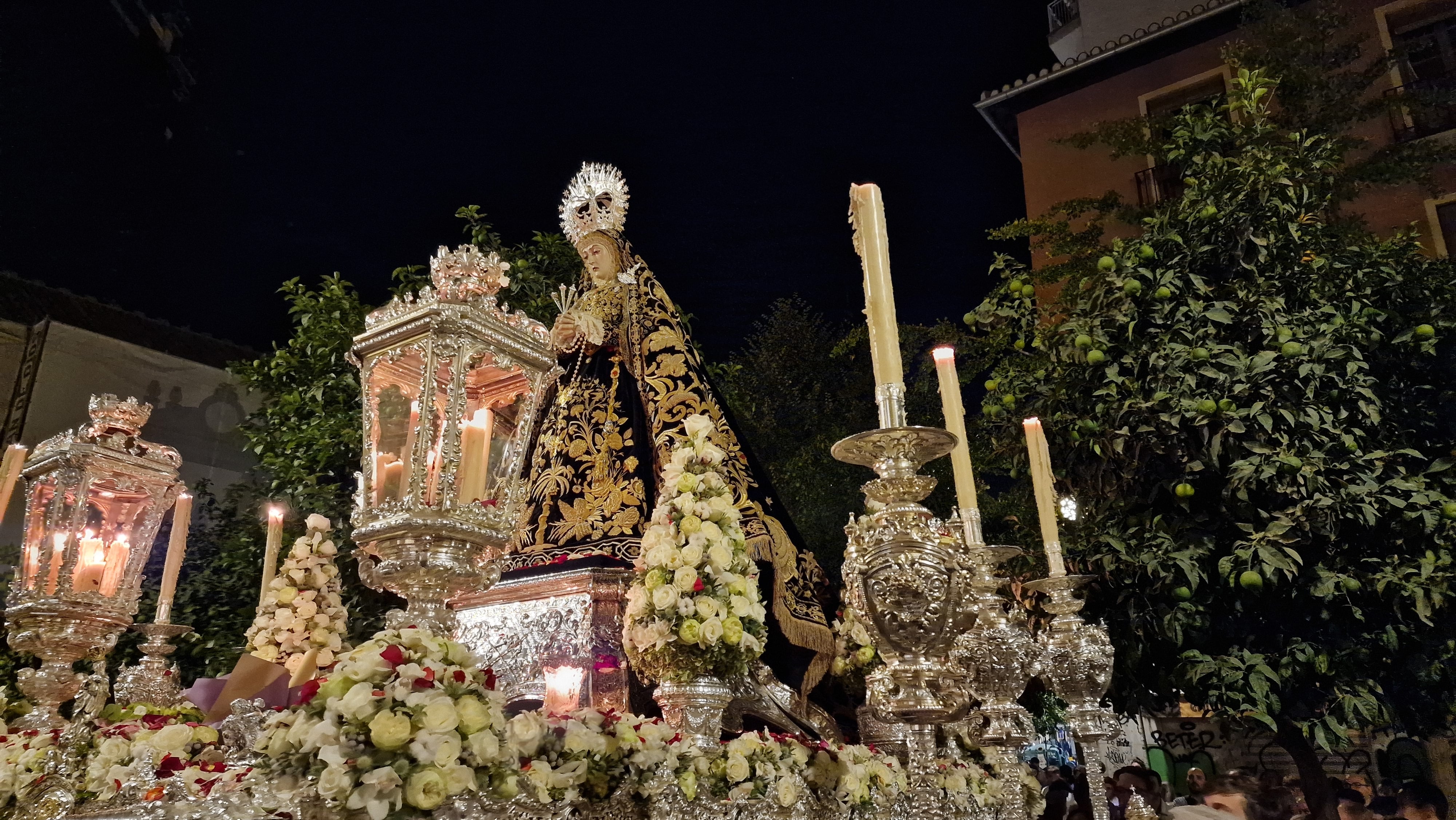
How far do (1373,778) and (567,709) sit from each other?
12862mm

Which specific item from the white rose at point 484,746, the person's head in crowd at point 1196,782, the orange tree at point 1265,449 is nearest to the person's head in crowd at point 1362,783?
the person's head in crowd at point 1196,782

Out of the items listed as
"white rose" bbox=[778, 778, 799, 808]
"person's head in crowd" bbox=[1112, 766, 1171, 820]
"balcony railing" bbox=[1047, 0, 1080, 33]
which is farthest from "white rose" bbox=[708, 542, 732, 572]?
"balcony railing" bbox=[1047, 0, 1080, 33]

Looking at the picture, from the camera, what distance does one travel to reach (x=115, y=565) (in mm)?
3826

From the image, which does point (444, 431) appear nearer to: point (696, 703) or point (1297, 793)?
point (696, 703)

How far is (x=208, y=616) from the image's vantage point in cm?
738

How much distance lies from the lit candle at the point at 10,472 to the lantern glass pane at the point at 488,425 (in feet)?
8.40

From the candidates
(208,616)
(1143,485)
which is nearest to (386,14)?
(208,616)

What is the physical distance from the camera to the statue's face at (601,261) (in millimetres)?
5680

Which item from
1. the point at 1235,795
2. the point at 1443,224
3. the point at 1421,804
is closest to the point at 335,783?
the point at 1235,795

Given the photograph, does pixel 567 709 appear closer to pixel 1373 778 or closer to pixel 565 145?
pixel 565 145

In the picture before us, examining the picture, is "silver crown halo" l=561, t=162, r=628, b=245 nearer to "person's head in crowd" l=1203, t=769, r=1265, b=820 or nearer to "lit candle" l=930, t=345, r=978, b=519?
"lit candle" l=930, t=345, r=978, b=519

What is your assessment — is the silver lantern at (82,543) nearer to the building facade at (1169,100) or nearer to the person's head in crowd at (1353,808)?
the person's head in crowd at (1353,808)

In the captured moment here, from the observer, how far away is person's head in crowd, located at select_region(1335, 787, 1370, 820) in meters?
→ 5.39

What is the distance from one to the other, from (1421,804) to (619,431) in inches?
212
